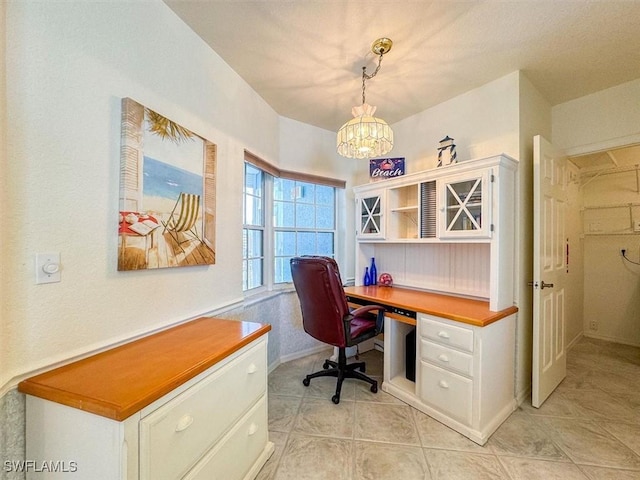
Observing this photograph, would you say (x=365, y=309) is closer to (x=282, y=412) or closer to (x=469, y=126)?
(x=282, y=412)

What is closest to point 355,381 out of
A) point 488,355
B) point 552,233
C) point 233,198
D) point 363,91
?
point 488,355

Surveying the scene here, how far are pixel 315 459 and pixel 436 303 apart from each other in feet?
4.35

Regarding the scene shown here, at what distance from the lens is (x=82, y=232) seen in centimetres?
107

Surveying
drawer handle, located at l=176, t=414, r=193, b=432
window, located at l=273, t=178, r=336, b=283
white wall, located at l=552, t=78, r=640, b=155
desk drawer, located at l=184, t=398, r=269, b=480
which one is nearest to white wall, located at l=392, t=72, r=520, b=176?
white wall, located at l=552, t=78, r=640, b=155

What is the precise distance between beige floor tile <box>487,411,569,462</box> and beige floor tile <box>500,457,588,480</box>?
4 cm

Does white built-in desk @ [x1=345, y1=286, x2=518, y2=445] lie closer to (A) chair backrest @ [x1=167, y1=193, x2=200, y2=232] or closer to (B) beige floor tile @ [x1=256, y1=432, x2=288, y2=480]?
(B) beige floor tile @ [x1=256, y1=432, x2=288, y2=480]

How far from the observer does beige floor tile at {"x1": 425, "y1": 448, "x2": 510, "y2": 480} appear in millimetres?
1422

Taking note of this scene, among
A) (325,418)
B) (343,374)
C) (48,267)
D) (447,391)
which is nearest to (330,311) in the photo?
(343,374)

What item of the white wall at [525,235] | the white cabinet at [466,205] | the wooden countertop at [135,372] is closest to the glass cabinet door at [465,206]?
the white cabinet at [466,205]

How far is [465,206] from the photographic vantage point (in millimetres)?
1995

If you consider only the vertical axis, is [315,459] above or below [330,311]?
below

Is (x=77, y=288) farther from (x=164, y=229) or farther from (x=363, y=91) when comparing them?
(x=363, y=91)

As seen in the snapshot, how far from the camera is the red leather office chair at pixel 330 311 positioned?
193 centimetres

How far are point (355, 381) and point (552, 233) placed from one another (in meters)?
2.07
